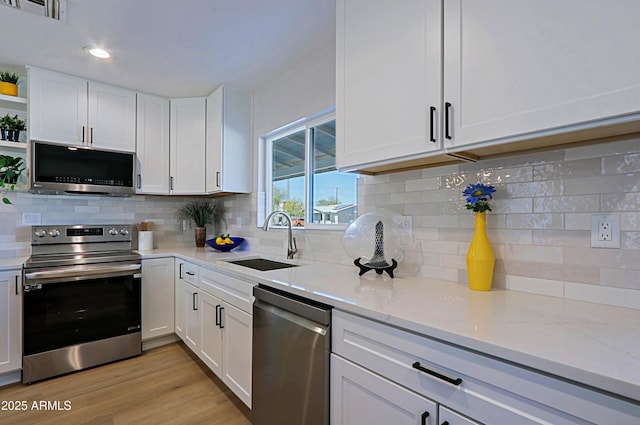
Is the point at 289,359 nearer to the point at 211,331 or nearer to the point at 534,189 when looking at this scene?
the point at 211,331

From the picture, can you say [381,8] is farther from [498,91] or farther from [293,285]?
[293,285]

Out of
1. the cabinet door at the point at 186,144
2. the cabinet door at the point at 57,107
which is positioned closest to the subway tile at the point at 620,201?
the cabinet door at the point at 186,144

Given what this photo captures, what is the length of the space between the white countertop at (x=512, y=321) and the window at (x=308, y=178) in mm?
790

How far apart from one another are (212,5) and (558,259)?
2.10 meters

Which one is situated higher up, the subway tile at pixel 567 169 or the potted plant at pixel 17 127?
the potted plant at pixel 17 127

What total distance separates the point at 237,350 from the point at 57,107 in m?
2.49

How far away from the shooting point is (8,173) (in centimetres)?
248

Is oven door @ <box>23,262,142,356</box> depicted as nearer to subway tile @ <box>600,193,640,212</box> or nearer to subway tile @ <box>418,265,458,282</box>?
subway tile @ <box>418,265,458,282</box>

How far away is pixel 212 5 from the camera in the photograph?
176 centimetres

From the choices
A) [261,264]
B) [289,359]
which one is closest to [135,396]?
[261,264]

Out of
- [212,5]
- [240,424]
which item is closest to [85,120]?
[212,5]

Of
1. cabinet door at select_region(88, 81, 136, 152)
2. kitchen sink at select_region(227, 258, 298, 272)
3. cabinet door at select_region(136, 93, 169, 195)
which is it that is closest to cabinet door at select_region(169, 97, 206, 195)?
cabinet door at select_region(136, 93, 169, 195)

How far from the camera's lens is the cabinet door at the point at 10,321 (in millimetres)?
2164

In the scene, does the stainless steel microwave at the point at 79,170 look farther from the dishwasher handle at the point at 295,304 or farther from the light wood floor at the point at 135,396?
the dishwasher handle at the point at 295,304
